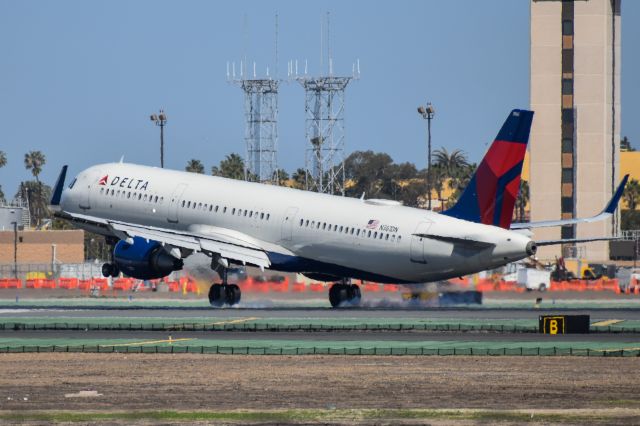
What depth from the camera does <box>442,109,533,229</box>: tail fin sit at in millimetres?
64000

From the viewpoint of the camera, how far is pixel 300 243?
70.7 metres

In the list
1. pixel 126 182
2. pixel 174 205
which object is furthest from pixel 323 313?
pixel 126 182

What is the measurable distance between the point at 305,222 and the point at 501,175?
34.0 ft

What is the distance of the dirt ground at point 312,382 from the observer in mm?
33500

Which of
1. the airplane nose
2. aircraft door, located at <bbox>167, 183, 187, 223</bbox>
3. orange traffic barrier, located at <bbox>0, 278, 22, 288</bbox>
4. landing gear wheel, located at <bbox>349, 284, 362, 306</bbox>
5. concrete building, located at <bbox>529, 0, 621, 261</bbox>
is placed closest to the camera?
the airplane nose

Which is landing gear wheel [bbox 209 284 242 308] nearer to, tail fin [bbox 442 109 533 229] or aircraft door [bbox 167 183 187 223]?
aircraft door [bbox 167 183 187 223]

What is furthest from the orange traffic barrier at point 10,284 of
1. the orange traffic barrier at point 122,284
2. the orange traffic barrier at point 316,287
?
the orange traffic barrier at point 316,287

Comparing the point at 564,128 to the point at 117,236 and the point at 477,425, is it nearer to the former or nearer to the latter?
the point at 117,236

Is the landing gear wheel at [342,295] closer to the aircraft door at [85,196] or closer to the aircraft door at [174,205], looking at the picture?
the aircraft door at [174,205]

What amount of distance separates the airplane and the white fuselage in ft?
0.15

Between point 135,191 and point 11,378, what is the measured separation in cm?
3675

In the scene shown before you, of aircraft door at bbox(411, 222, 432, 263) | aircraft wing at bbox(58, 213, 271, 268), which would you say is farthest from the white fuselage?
aircraft wing at bbox(58, 213, 271, 268)

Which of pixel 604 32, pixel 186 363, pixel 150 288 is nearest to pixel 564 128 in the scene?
pixel 604 32

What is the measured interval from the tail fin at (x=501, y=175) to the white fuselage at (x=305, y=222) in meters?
0.72
